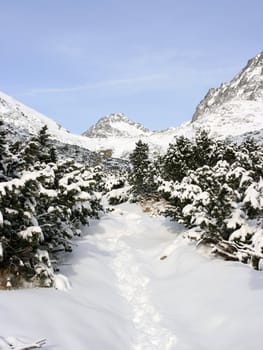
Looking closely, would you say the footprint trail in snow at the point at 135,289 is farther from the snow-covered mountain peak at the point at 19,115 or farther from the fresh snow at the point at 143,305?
the snow-covered mountain peak at the point at 19,115

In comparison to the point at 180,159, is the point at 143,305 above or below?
below

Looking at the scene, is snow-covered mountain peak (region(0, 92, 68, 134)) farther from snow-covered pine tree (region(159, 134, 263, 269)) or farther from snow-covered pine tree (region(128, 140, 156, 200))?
snow-covered pine tree (region(159, 134, 263, 269))

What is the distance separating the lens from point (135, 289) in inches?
413

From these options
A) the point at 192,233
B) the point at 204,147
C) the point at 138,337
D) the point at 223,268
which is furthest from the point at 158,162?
the point at 138,337

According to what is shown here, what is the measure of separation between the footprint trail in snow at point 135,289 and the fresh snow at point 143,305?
20 mm

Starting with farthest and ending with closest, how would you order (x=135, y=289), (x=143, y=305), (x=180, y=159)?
(x=180, y=159) < (x=135, y=289) < (x=143, y=305)

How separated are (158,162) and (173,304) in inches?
704

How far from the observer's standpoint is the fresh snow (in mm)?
6426

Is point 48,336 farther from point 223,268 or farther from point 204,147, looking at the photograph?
point 204,147

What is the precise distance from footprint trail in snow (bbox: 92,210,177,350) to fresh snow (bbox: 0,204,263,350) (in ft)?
0.06

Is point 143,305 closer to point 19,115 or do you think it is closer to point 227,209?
point 227,209

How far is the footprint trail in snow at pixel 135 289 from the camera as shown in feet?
24.1

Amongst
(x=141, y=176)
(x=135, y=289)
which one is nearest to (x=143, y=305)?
(x=135, y=289)

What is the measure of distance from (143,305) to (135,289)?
126 cm
